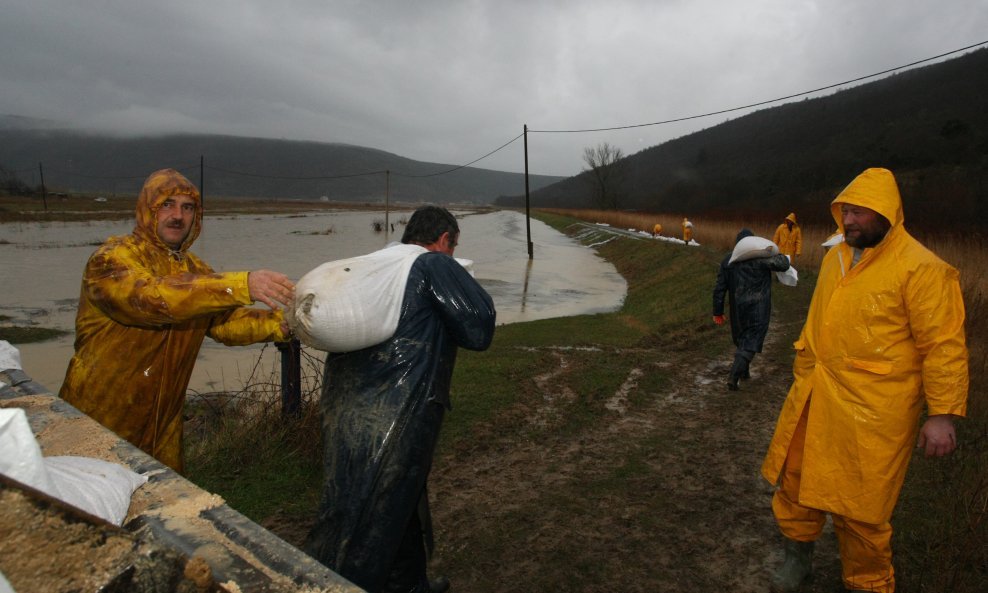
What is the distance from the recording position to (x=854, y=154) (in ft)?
139

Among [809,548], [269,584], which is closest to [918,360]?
[809,548]

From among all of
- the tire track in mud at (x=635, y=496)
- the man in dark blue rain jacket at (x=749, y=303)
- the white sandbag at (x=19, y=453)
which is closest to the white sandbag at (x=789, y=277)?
the man in dark blue rain jacket at (x=749, y=303)

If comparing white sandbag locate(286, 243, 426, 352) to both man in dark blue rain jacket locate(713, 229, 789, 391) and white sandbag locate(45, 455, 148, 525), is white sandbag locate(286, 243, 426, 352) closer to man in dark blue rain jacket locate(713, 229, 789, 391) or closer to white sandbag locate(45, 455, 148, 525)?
white sandbag locate(45, 455, 148, 525)

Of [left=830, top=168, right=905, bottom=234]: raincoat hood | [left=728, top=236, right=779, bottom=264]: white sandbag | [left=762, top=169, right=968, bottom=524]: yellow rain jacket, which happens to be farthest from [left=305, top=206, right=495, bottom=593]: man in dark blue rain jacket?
[left=728, top=236, right=779, bottom=264]: white sandbag

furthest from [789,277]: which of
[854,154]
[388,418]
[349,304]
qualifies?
[854,154]

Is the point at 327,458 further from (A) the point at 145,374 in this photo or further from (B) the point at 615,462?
(B) the point at 615,462

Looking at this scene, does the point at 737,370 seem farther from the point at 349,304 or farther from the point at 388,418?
the point at 349,304

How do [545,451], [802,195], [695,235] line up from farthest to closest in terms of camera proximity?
[802,195] → [695,235] → [545,451]

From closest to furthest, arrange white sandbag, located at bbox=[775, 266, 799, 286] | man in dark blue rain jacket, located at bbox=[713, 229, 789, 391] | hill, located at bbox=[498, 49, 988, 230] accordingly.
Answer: white sandbag, located at bbox=[775, 266, 799, 286] < man in dark blue rain jacket, located at bbox=[713, 229, 789, 391] < hill, located at bbox=[498, 49, 988, 230]

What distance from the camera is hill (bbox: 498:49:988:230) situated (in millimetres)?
25875

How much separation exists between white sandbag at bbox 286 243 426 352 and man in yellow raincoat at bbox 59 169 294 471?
0.15 m

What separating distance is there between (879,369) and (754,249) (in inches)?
157

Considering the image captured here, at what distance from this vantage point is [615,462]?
463 cm

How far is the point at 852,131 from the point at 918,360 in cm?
5995
